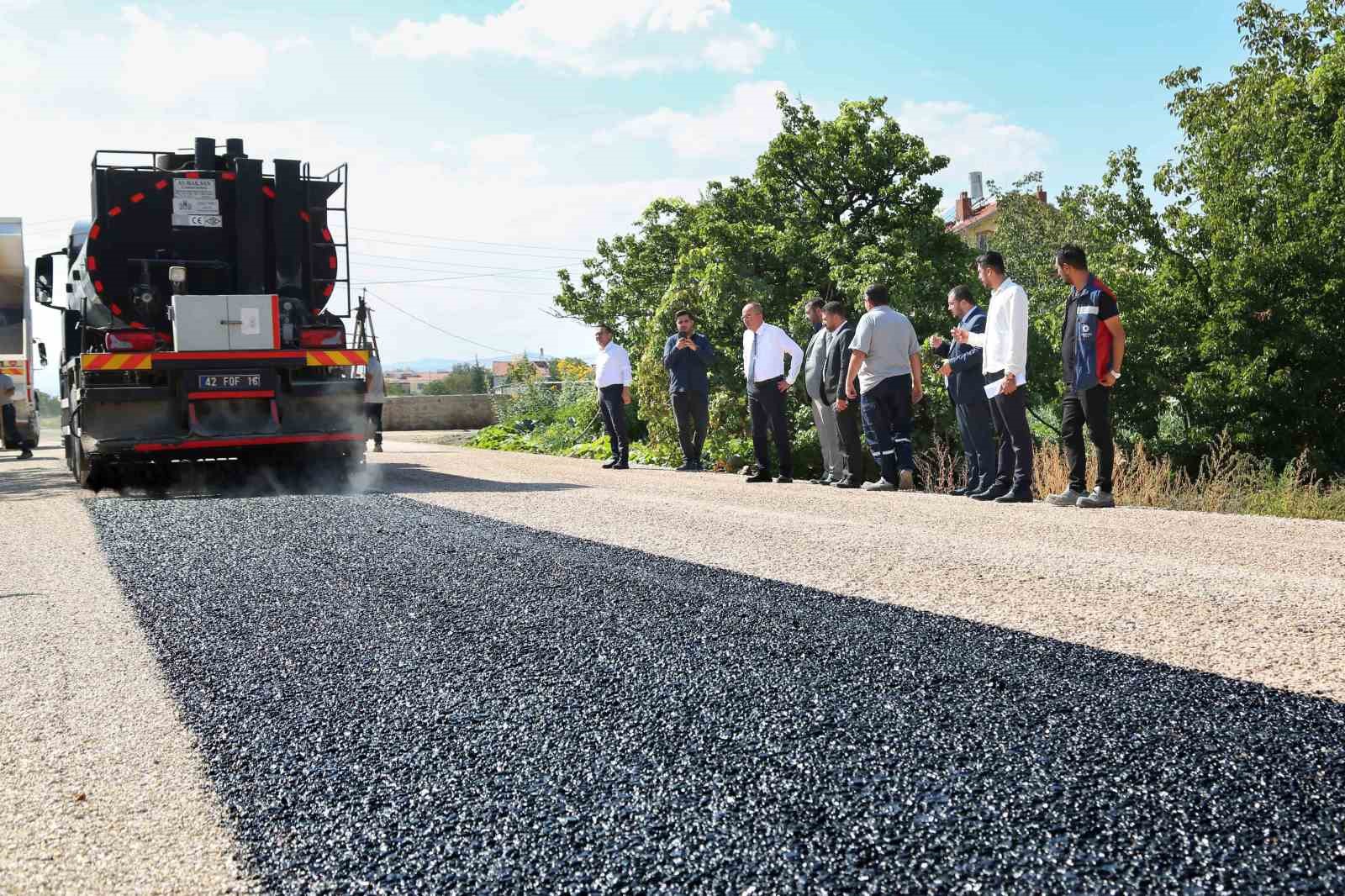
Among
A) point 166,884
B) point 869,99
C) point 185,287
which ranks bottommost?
point 166,884

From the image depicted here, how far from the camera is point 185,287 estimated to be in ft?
36.7

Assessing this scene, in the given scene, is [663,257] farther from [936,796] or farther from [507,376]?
[936,796]

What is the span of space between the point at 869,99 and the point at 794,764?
14.5 metres

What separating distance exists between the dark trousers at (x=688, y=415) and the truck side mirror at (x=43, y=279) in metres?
7.00

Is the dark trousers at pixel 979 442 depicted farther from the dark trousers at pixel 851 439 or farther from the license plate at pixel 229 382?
the license plate at pixel 229 382

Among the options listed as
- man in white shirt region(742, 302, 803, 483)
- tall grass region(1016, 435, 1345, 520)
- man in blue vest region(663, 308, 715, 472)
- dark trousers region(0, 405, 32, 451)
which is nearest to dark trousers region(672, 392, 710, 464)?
man in blue vest region(663, 308, 715, 472)

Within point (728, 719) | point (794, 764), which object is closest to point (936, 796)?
point (794, 764)

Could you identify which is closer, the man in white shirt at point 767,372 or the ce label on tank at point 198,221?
the ce label on tank at point 198,221

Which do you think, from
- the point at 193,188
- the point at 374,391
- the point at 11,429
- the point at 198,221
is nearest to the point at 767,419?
the point at 374,391

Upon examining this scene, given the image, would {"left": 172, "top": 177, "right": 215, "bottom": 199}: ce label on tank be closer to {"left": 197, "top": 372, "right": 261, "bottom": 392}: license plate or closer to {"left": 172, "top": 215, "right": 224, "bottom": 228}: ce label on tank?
{"left": 172, "top": 215, "right": 224, "bottom": 228}: ce label on tank

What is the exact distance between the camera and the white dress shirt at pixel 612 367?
13.9 m

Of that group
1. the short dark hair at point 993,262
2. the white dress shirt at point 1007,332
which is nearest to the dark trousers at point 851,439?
the white dress shirt at point 1007,332

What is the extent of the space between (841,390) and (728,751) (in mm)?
7622

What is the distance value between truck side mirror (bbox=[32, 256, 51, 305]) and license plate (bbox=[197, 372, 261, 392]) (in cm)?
331
